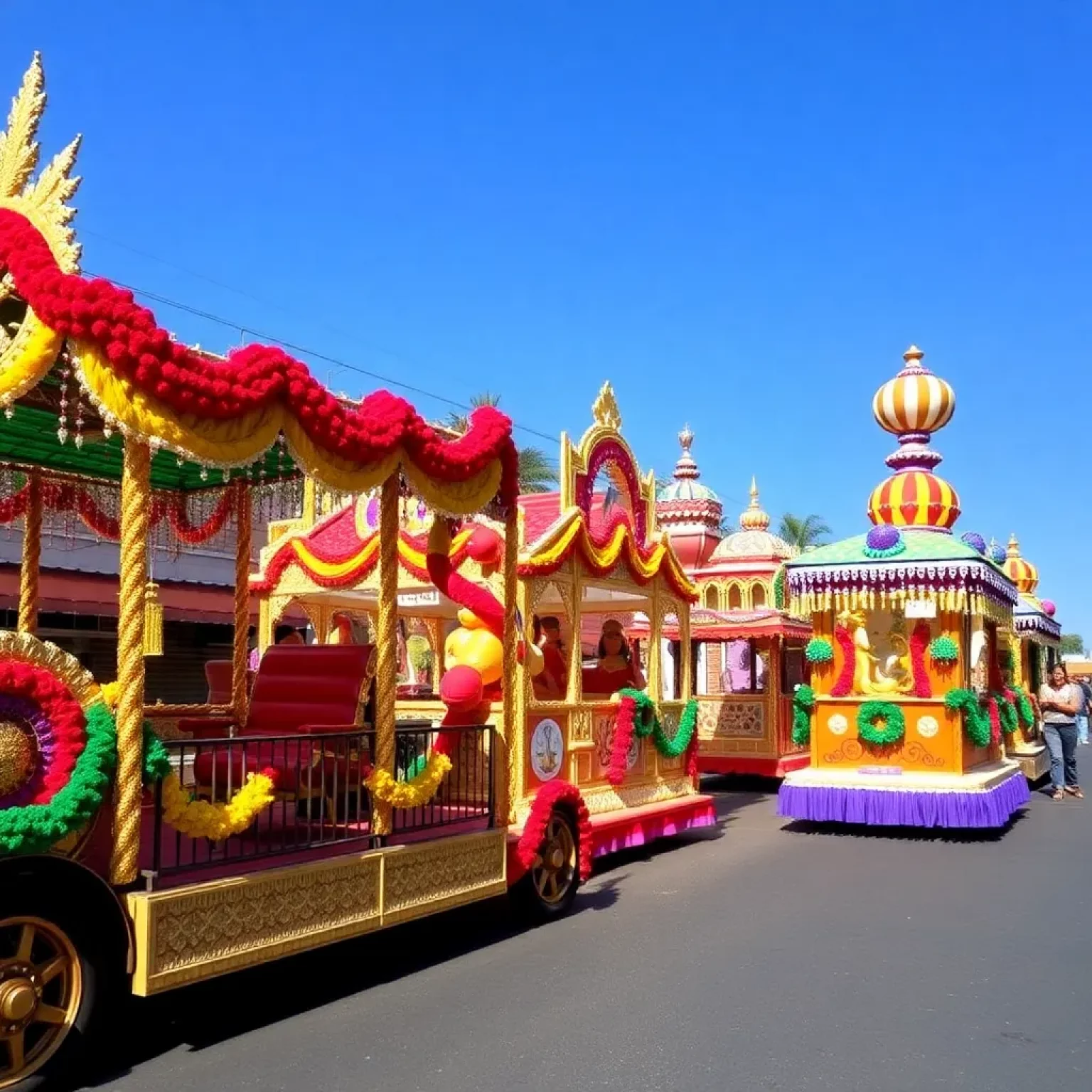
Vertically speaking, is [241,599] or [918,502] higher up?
[918,502]

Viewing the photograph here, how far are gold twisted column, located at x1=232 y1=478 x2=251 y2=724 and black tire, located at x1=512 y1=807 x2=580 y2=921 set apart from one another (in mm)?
2482

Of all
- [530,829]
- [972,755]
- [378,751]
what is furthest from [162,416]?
[972,755]

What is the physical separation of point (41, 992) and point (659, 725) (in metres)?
7.09

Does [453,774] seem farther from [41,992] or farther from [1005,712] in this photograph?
[1005,712]

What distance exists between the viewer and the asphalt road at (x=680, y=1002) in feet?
14.7

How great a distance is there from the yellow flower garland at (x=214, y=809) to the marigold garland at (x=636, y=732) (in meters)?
5.04

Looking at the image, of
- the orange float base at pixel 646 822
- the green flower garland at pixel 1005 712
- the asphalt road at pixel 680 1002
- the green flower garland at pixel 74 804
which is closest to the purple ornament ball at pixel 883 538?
the orange float base at pixel 646 822

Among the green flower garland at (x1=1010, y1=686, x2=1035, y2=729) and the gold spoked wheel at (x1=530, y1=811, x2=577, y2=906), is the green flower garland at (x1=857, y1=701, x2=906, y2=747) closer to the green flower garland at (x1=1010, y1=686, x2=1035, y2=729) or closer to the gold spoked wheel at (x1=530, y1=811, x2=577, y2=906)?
the gold spoked wheel at (x1=530, y1=811, x2=577, y2=906)

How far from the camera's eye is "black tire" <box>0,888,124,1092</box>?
13.3 feet

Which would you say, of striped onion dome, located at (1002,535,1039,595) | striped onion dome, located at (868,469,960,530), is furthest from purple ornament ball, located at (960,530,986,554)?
striped onion dome, located at (1002,535,1039,595)

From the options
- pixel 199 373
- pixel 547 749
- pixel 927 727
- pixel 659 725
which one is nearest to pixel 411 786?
pixel 199 373

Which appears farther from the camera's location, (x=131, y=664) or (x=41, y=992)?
(x=131, y=664)

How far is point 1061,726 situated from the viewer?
1433cm

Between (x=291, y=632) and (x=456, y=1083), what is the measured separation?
607 cm
